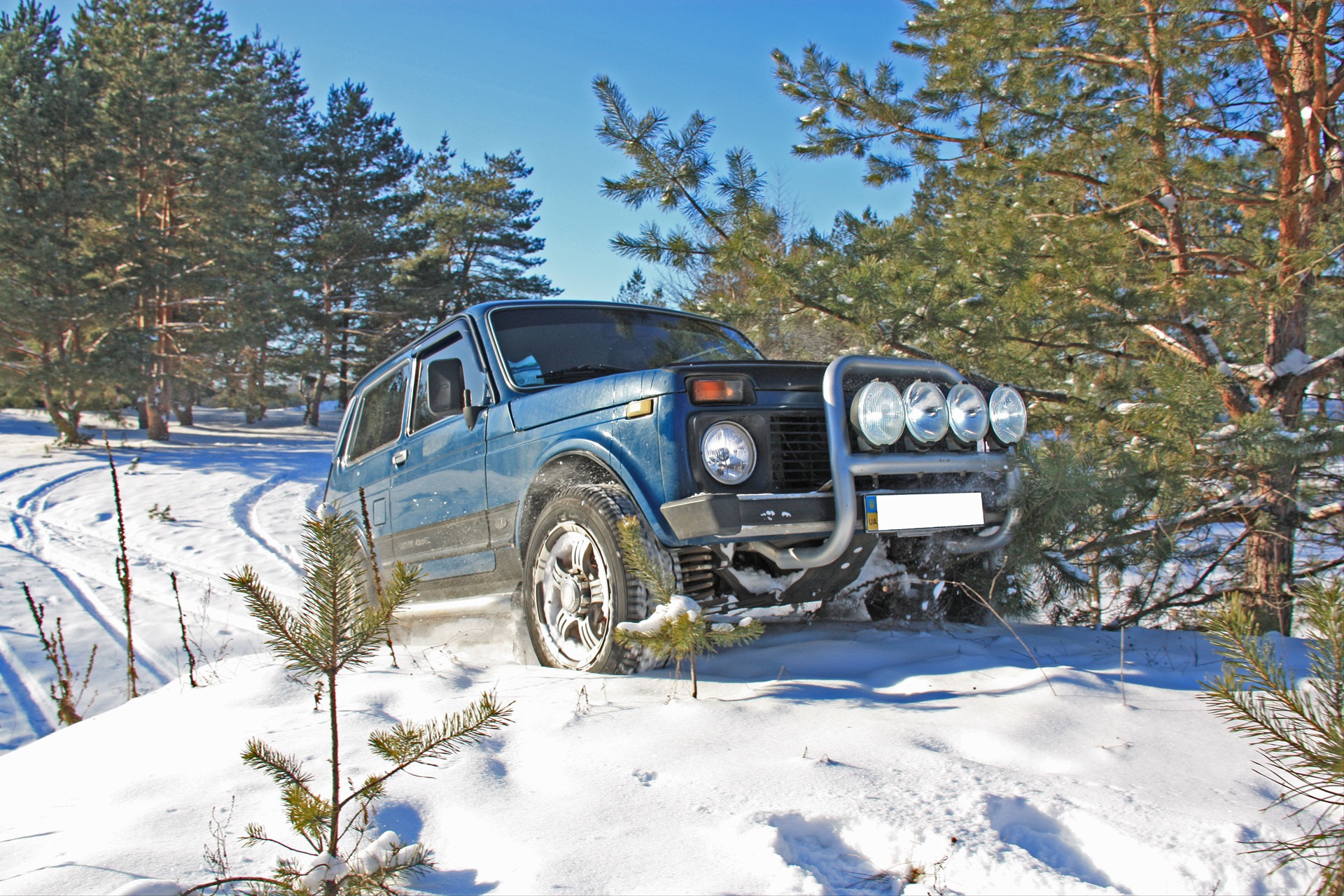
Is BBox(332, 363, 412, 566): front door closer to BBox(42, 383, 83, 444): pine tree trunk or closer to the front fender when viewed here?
the front fender

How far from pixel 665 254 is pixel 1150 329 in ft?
9.98

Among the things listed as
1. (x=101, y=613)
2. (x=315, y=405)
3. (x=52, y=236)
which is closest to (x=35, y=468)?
(x=52, y=236)

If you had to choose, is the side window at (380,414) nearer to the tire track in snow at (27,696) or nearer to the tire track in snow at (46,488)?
the tire track in snow at (27,696)

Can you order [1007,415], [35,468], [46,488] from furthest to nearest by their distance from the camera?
[35,468] → [46,488] → [1007,415]

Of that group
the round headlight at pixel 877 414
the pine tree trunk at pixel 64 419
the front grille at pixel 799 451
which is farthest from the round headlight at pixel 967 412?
the pine tree trunk at pixel 64 419

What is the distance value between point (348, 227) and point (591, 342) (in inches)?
1072

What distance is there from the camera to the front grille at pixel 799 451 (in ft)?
9.56

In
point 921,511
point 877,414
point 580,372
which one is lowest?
point 921,511

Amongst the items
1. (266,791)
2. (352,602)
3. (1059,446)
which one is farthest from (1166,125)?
(266,791)

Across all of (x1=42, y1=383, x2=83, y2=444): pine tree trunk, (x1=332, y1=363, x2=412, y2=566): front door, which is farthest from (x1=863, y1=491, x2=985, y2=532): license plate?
(x1=42, y1=383, x2=83, y2=444): pine tree trunk

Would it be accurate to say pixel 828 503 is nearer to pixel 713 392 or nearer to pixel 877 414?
pixel 877 414

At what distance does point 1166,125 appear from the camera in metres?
4.39

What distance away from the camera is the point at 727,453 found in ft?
9.11

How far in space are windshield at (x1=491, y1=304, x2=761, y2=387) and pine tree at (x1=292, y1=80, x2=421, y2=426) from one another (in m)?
26.3
